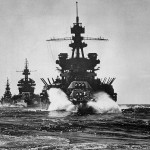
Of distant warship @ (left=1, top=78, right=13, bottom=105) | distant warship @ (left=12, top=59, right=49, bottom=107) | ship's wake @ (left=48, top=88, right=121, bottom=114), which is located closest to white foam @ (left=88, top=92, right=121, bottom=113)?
ship's wake @ (left=48, top=88, right=121, bottom=114)

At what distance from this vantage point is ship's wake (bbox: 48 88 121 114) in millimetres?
48081

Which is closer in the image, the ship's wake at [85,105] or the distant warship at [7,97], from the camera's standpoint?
the ship's wake at [85,105]

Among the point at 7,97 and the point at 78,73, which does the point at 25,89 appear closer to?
the point at 7,97

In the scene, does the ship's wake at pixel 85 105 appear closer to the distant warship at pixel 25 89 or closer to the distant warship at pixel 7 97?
the distant warship at pixel 25 89

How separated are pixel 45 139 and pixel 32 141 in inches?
41.5

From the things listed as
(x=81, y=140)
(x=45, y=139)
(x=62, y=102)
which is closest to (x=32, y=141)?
(x=45, y=139)

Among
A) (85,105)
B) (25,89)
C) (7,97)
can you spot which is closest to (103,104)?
(85,105)

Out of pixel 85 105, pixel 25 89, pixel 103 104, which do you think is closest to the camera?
pixel 85 105

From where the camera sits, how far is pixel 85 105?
47.8 metres

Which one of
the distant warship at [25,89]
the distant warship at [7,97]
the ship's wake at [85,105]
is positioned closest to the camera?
the ship's wake at [85,105]

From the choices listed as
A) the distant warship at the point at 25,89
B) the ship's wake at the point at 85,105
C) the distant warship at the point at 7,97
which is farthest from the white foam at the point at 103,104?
the distant warship at the point at 7,97

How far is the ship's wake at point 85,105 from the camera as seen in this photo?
158 ft

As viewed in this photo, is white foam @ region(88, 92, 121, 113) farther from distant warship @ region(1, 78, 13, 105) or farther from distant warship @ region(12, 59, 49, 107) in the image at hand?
distant warship @ region(1, 78, 13, 105)

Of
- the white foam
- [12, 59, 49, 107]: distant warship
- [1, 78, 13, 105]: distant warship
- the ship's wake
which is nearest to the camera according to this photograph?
the ship's wake
